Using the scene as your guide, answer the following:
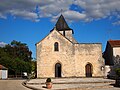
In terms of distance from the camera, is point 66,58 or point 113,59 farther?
point 66,58

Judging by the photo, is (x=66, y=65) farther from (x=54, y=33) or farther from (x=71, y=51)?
(x=54, y=33)

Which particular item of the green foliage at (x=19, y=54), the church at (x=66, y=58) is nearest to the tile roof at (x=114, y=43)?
the church at (x=66, y=58)

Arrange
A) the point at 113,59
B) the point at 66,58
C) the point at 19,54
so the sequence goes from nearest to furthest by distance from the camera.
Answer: the point at 113,59
the point at 66,58
the point at 19,54

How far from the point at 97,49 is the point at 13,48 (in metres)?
52.7

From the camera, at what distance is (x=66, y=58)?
138 ft

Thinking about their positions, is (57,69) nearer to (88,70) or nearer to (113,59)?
(88,70)

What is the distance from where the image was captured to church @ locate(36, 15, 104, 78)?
41688 millimetres

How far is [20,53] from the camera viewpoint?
8831cm

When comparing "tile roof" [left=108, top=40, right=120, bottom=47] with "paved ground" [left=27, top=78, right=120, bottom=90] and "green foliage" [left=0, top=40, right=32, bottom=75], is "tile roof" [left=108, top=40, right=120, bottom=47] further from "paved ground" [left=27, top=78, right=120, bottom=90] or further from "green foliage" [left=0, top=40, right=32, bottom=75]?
"green foliage" [left=0, top=40, right=32, bottom=75]

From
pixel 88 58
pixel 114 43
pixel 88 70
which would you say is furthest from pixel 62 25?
pixel 88 70

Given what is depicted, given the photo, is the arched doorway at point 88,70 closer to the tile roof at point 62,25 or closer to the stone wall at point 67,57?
the stone wall at point 67,57

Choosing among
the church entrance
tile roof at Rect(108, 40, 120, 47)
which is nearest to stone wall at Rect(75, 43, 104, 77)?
tile roof at Rect(108, 40, 120, 47)

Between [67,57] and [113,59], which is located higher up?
[67,57]

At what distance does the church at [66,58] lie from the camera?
41.7 meters
